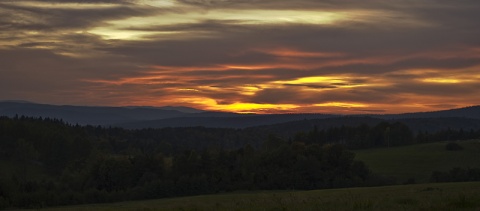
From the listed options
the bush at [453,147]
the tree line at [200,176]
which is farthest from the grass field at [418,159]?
the tree line at [200,176]

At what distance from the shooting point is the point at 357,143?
18250cm

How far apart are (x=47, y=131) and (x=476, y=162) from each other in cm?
12838

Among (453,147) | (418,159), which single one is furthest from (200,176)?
(453,147)

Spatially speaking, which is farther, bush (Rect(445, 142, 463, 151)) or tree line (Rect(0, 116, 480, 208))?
bush (Rect(445, 142, 463, 151))

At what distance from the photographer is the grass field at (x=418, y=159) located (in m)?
126

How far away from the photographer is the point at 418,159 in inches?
5635

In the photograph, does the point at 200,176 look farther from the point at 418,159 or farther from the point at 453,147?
the point at 453,147

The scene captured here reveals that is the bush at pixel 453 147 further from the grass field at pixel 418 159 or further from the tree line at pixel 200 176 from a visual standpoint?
the tree line at pixel 200 176

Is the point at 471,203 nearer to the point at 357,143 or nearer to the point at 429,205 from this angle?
the point at 429,205

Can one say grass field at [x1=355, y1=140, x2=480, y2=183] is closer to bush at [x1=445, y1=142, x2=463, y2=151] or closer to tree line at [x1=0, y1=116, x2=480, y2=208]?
bush at [x1=445, y1=142, x2=463, y2=151]

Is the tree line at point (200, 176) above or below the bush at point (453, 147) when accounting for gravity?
below

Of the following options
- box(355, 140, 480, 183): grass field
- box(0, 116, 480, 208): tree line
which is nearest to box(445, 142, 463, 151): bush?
box(355, 140, 480, 183): grass field

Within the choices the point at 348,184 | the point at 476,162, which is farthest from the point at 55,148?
the point at 476,162

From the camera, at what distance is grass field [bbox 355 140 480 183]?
126 m
